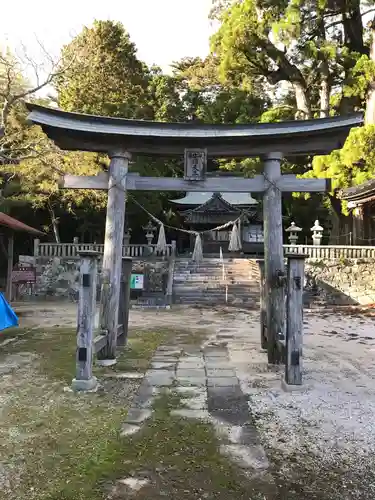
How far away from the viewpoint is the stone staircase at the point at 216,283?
15.9 m

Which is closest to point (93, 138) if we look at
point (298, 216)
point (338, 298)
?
point (338, 298)

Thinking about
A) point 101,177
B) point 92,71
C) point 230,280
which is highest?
point 92,71

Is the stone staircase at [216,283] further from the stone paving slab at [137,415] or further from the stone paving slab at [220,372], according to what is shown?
the stone paving slab at [137,415]

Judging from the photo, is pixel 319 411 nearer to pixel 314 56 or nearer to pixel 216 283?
pixel 216 283

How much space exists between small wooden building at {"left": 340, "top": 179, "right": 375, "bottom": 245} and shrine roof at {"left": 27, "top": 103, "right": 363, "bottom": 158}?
8337 mm

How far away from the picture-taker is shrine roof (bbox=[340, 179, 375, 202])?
13.6 meters

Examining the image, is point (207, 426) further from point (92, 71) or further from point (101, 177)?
point (92, 71)

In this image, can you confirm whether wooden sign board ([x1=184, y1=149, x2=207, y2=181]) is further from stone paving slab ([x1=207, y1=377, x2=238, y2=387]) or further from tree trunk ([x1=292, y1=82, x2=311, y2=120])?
tree trunk ([x1=292, y1=82, x2=311, y2=120])

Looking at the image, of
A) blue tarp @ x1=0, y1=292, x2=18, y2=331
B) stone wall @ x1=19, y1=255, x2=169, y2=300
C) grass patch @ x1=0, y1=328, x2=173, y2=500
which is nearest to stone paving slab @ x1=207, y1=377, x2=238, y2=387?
grass patch @ x1=0, y1=328, x2=173, y2=500

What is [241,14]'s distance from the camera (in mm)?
18000

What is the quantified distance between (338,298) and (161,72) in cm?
1903

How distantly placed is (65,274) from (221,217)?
10212mm

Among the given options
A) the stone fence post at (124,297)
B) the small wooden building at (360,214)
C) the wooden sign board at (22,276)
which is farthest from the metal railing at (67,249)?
the stone fence post at (124,297)

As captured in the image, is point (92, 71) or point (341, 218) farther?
point (341, 218)
